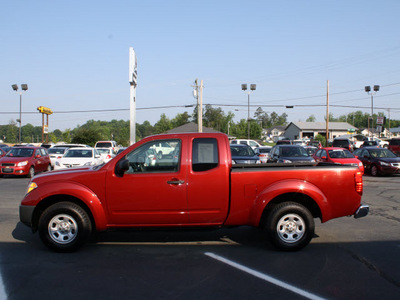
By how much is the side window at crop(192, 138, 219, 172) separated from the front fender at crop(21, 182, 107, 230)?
160 centimetres

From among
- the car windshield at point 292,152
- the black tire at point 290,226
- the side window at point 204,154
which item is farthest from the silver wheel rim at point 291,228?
the car windshield at point 292,152

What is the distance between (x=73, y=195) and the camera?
5590 mm

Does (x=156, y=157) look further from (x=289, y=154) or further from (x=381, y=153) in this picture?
(x=381, y=153)

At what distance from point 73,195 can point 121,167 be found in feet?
2.86

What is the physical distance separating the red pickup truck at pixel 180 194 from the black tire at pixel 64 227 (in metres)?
0.01

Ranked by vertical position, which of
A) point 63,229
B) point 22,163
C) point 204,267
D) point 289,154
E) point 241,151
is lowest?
point 204,267

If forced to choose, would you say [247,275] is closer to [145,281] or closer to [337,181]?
[145,281]

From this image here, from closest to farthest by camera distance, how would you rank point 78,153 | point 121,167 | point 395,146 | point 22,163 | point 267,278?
point 267,278 < point 121,167 < point 22,163 < point 78,153 < point 395,146

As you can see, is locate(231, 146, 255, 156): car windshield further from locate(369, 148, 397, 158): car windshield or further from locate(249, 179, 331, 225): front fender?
locate(249, 179, 331, 225): front fender

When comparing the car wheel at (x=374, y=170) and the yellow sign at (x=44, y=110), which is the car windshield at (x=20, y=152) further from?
the yellow sign at (x=44, y=110)

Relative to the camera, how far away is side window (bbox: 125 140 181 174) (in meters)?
5.71

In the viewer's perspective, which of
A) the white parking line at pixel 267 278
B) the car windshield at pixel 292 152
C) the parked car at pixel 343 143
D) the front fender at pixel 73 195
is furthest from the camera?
the parked car at pixel 343 143

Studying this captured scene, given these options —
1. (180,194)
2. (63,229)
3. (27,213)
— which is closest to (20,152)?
(27,213)

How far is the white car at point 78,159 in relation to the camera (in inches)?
710
